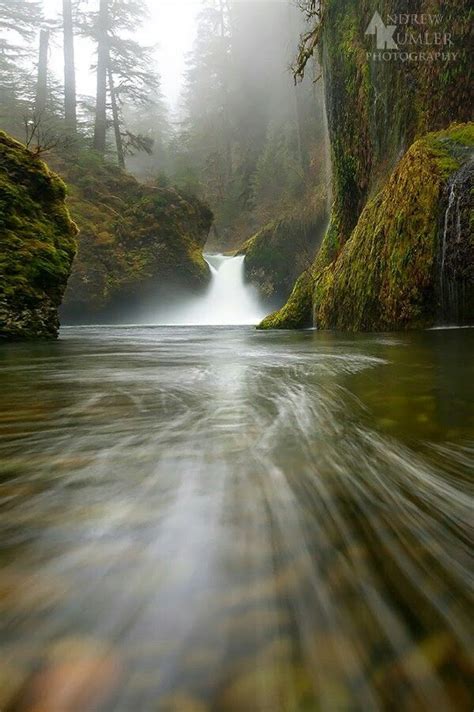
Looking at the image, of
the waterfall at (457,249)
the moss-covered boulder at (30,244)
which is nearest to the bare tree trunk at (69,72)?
the moss-covered boulder at (30,244)

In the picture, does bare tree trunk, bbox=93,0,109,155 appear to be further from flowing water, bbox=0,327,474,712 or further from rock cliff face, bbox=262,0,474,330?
flowing water, bbox=0,327,474,712

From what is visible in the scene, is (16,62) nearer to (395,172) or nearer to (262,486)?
(395,172)

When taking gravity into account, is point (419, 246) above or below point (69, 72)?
below

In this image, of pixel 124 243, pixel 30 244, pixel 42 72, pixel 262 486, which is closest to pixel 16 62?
pixel 42 72

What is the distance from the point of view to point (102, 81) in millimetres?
20172

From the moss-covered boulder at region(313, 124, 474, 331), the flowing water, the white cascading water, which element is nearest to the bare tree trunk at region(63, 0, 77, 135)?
the white cascading water

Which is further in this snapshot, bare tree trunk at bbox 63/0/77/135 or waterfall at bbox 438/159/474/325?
bare tree trunk at bbox 63/0/77/135

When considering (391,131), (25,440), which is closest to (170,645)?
(25,440)

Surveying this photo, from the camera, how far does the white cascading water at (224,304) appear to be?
57.1ft

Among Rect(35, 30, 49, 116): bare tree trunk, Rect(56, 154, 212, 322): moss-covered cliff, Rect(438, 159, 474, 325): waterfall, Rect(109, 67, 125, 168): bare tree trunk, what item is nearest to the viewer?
Rect(438, 159, 474, 325): waterfall

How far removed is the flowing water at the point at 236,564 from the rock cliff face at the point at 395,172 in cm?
607

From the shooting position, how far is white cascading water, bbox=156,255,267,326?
17.4 m

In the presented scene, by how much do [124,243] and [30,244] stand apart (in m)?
9.10

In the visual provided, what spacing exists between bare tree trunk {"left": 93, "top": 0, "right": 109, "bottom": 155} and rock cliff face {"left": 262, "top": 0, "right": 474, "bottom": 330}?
37.8ft
